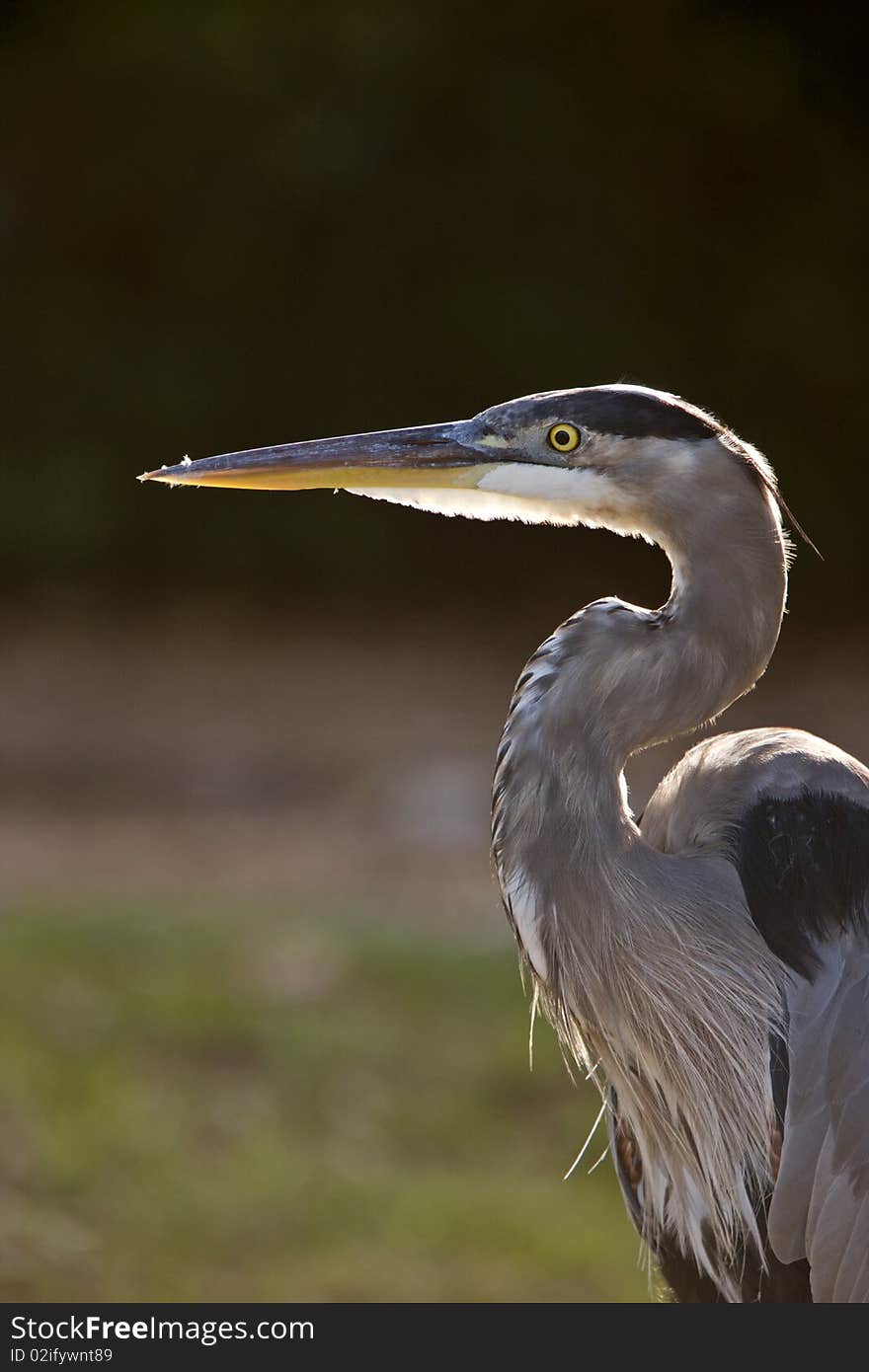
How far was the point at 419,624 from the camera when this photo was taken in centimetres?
1151

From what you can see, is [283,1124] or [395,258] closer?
[283,1124]

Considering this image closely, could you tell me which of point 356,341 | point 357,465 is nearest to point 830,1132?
point 357,465

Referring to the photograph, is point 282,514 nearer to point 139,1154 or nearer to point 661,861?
point 139,1154

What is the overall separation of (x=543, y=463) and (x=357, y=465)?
258 mm

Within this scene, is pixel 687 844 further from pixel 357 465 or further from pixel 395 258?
pixel 395 258

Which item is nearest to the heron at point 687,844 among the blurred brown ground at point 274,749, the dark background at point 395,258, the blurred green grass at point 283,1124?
the blurred green grass at point 283,1124

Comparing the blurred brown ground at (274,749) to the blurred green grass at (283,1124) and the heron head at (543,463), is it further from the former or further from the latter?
the heron head at (543,463)

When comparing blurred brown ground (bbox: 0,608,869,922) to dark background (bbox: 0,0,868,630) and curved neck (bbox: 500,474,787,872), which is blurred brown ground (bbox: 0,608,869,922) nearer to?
dark background (bbox: 0,0,868,630)

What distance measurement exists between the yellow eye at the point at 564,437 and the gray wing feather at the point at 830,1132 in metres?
0.75

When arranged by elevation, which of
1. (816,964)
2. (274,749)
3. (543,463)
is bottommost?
(816,964)

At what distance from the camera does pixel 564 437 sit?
2.36m

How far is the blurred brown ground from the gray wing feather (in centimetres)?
415

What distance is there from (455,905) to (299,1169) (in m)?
2.59
